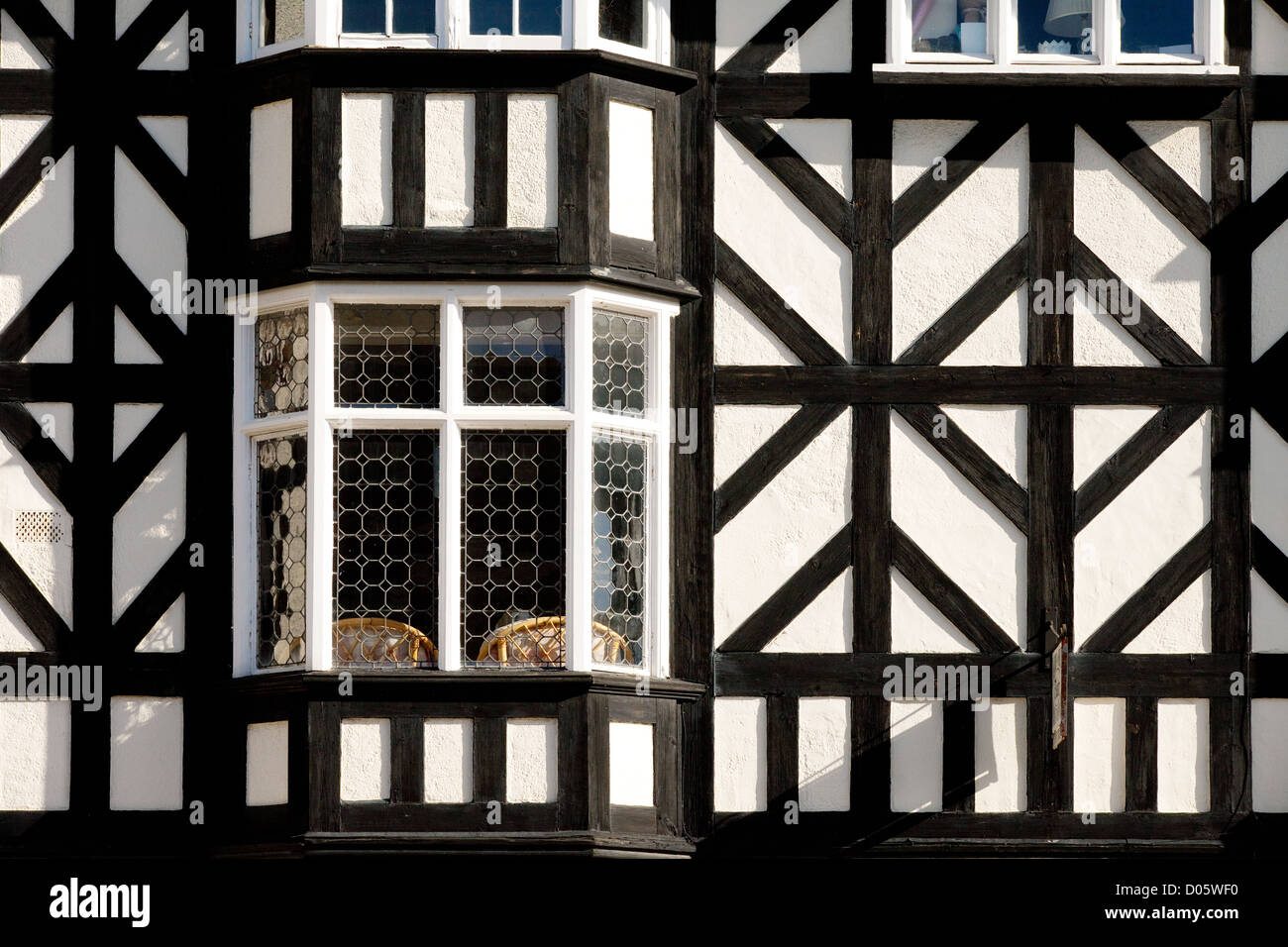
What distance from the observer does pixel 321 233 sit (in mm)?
13891

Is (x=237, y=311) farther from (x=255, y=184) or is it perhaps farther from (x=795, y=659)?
(x=795, y=659)

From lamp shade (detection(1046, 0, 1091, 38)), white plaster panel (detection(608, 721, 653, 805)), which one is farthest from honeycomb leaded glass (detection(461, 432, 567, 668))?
lamp shade (detection(1046, 0, 1091, 38))

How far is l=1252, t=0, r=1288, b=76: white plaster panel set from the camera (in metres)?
14.7

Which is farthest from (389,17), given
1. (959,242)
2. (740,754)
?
(740,754)

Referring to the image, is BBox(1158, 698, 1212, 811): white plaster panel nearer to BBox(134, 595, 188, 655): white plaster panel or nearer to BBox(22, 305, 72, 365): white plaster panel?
BBox(134, 595, 188, 655): white plaster panel

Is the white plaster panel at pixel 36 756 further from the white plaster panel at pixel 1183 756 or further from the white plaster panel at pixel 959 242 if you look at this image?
the white plaster panel at pixel 1183 756

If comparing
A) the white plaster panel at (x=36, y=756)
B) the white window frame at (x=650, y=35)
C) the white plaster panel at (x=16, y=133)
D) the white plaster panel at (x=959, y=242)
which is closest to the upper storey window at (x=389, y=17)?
the white window frame at (x=650, y=35)

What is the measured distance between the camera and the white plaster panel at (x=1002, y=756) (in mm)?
14164

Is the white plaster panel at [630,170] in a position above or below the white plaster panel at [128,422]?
above

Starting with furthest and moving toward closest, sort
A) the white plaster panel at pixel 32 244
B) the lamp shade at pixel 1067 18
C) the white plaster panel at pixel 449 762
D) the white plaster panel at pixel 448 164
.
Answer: the lamp shade at pixel 1067 18, the white plaster panel at pixel 32 244, the white plaster panel at pixel 448 164, the white plaster panel at pixel 449 762

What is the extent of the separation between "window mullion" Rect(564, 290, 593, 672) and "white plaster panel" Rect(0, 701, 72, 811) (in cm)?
292

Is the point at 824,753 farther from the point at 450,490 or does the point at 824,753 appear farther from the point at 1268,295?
the point at 1268,295

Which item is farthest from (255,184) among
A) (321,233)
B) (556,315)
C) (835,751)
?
(835,751)

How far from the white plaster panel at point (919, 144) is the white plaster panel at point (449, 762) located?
4011 millimetres
